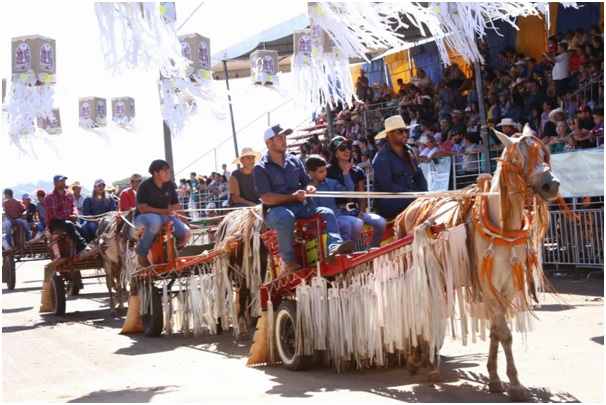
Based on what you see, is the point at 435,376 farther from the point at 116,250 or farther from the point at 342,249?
the point at 116,250

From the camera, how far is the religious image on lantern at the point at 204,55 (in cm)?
1564

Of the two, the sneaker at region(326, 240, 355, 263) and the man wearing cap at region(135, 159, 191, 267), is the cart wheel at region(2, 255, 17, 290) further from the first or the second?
the sneaker at region(326, 240, 355, 263)

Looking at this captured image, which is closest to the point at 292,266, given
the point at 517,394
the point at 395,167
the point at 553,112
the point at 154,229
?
the point at 395,167

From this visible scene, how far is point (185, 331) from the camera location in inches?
435

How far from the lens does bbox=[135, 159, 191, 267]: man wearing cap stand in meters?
11.4

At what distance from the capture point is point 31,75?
18000 millimetres

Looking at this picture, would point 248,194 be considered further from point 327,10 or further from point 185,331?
point 327,10

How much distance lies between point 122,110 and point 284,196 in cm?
1668

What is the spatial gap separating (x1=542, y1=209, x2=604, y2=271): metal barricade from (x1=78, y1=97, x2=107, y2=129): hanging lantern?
46.9 ft

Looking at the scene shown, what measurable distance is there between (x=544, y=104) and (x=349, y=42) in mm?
8266

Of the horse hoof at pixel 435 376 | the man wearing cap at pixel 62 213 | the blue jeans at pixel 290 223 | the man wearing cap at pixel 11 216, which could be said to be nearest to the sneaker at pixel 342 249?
the blue jeans at pixel 290 223

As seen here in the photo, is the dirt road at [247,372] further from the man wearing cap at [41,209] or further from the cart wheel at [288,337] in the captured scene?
the man wearing cap at [41,209]

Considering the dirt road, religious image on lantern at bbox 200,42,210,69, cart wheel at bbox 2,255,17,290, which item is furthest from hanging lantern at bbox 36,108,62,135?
the dirt road

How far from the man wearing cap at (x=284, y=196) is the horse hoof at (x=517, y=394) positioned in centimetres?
223
